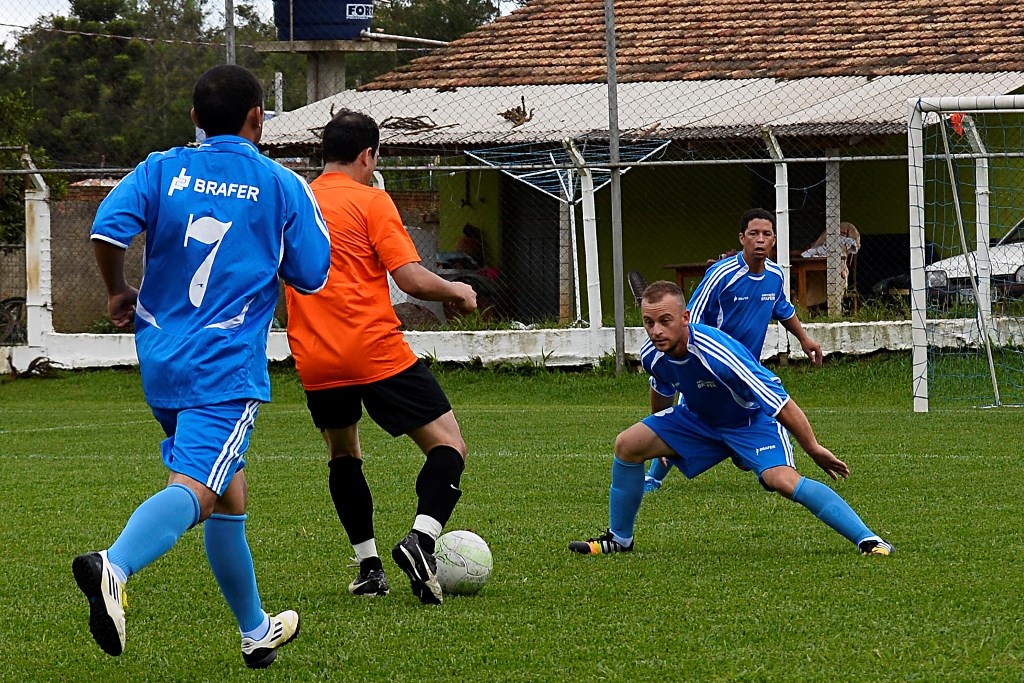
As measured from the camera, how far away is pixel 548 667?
3.78 metres

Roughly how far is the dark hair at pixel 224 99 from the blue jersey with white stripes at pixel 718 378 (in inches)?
86.9

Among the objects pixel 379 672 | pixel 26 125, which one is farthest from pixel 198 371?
pixel 26 125

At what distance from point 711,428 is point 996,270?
946cm

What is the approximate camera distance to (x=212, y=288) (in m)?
3.63

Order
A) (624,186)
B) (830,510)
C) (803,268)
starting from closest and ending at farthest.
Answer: (830,510)
(803,268)
(624,186)

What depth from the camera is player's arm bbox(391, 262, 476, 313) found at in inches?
180

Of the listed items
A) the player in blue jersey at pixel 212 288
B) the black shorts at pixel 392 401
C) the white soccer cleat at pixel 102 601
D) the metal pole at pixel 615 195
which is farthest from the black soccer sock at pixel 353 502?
the metal pole at pixel 615 195

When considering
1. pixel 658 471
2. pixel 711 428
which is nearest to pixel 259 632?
pixel 711 428

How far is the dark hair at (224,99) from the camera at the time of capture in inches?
144

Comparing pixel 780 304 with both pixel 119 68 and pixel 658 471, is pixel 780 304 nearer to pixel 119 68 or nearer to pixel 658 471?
pixel 658 471

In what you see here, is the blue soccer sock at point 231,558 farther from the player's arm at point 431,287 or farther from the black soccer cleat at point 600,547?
the black soccer cleat at point 600,547

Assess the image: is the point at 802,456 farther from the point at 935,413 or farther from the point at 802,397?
the point at 802,397

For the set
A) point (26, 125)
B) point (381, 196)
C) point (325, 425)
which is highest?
point (26, 125)

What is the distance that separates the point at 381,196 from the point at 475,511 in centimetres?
230
